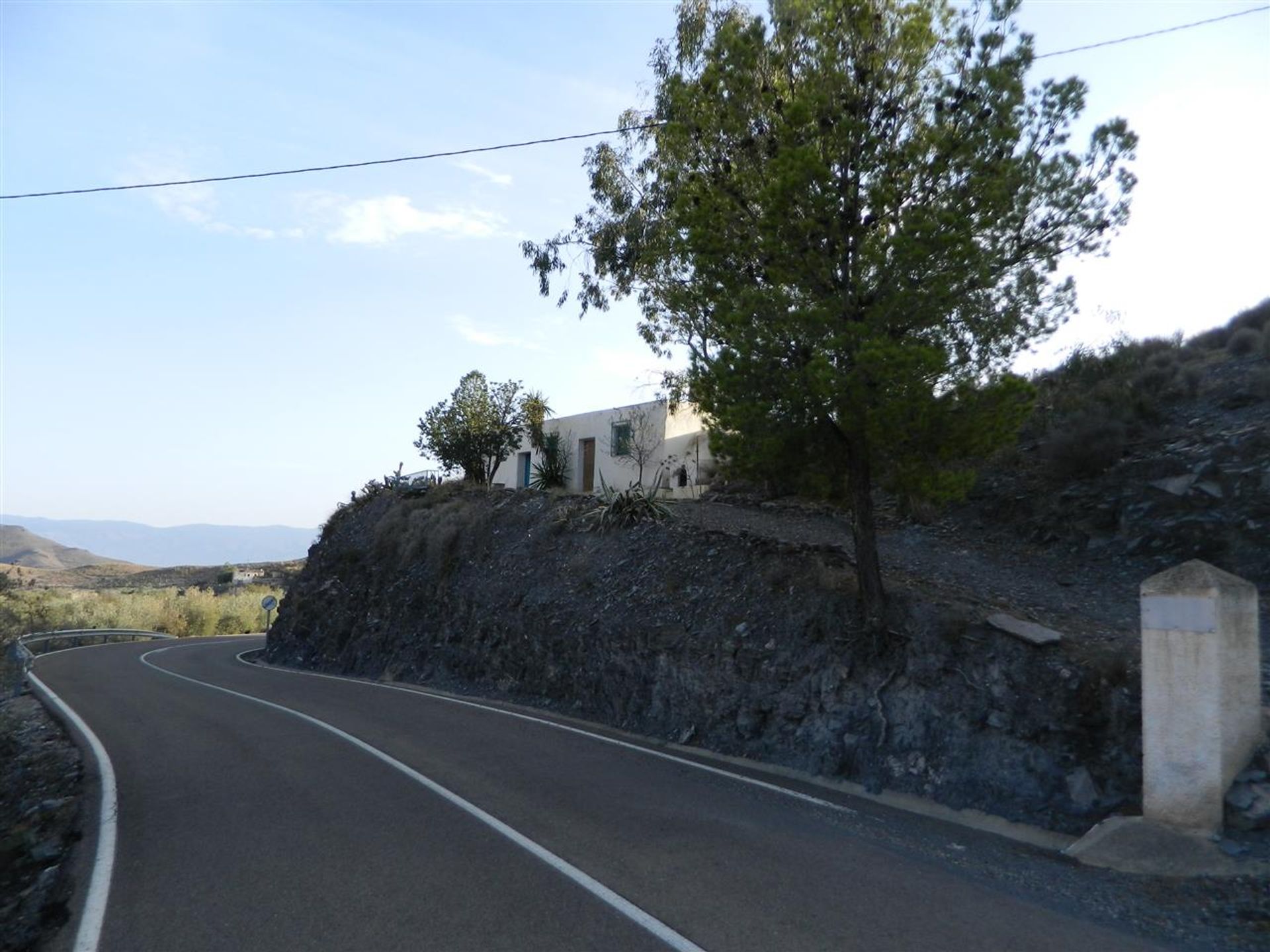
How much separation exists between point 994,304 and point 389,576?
66.7 ft

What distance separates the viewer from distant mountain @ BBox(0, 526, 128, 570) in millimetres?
147375

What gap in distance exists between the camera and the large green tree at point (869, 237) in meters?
12.1

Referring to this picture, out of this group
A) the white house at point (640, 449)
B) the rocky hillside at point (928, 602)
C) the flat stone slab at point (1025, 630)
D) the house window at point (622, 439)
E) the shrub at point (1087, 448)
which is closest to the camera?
the rocky hillside at point (928, 602)

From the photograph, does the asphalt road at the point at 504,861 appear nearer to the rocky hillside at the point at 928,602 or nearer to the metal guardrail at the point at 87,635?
the rocky hillside at the point at 928,602

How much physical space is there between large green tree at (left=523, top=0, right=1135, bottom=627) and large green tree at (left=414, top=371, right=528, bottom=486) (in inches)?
767

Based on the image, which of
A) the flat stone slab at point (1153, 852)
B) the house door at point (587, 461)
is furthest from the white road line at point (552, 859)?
the house door at point (587, 461)

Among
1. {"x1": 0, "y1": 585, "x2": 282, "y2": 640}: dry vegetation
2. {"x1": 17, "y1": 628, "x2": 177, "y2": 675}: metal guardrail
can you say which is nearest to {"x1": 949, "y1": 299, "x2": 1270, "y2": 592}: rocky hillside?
{"x1": 17, "y1": 628, "x2": 177, "y2": 675}: metal guardrail

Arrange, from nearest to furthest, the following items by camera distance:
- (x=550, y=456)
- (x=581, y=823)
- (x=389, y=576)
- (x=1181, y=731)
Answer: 1. (x=1181, y=731)
2. (x=581, y=823)
3. (x=389, y=576)
4. (x=550, y=456)

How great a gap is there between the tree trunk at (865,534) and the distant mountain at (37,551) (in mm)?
148332

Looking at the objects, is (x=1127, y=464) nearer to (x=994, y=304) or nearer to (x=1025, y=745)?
(x=994, y=304)

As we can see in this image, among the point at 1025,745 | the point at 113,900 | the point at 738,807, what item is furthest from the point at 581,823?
the point at 1025,745

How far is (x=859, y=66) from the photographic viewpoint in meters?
12.5

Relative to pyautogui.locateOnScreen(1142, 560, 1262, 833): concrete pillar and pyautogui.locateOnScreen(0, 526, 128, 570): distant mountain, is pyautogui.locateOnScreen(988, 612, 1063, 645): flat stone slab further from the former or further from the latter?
pyautogui.locateOnScreen(0, 526, 128, 570): distant mountain

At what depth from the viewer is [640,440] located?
30469mm
